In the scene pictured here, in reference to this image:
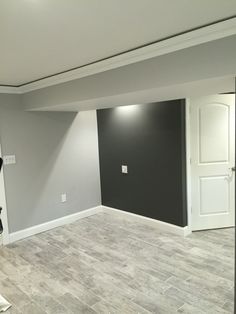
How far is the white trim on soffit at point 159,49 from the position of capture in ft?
5.55

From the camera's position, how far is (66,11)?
1.43 m

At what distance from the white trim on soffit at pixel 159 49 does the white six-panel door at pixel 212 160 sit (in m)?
1.65

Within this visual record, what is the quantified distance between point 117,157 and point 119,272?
2.08m

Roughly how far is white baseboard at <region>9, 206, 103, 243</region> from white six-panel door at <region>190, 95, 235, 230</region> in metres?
1.90

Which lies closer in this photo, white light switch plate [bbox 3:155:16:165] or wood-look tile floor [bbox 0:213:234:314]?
wood-look tile floor [bbox 0:213:234:314]

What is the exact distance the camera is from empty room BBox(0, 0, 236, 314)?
67.6 inches

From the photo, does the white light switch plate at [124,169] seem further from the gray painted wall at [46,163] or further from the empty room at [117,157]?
the gray painted wall at [46,163]

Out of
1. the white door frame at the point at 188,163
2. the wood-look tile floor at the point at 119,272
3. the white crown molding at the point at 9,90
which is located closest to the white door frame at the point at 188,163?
the white door frame at the point at 188,163

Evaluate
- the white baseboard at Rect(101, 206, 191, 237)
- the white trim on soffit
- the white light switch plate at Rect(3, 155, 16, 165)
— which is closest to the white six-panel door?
the white baseboard at Rect(101, 206, 191, 237)

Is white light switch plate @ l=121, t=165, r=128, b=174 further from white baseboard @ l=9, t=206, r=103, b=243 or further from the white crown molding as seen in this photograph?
the white crown molding

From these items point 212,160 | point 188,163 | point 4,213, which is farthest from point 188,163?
point 4,213

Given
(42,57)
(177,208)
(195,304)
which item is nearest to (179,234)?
(177,208)

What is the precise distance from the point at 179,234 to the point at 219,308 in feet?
5.01

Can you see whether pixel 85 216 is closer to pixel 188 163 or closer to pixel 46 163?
pixel 46 163
